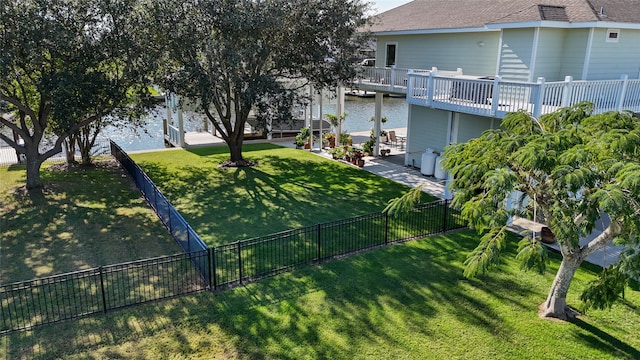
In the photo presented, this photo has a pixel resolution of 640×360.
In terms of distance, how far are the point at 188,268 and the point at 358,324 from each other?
4396 millimetres

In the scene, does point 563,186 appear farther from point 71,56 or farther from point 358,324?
point 71,56

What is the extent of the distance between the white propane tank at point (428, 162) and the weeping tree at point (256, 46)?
4469 millimetres

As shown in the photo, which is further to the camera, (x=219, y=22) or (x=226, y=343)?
(x=219, y=22)

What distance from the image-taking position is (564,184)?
690 cm

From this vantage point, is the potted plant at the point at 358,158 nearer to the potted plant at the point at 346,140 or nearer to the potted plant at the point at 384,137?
the potted plant at the point at 346,140

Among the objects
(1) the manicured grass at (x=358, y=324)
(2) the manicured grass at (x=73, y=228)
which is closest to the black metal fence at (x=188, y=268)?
(1) the manicured grass at (x=358, y=324)

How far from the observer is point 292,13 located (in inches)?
664

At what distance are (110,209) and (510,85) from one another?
1272cm

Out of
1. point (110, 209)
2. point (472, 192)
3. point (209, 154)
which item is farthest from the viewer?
point (209, 154)

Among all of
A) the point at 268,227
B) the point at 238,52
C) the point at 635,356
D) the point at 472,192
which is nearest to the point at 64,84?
the point at 238,52

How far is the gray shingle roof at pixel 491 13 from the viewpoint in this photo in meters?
14.2

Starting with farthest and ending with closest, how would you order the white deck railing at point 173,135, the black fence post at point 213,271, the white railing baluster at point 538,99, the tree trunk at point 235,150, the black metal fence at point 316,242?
the white deck railing at point 173,135, the tree trunk at point 235,150, the white railing baluster at point 538,99, the black metal fence at point 316,242, the black fence post at point 213,271

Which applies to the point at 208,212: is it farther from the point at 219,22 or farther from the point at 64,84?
the point at 219,22

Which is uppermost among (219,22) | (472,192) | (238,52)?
(219,22)
